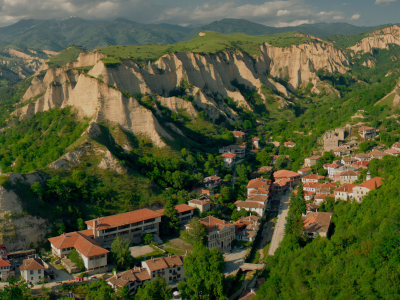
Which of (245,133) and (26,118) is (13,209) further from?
(245,133)

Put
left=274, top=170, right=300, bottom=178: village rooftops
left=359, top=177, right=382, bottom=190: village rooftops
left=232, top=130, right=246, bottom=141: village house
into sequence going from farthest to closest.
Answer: left=232, top=130, right=246, bottom=141: village house < left=274, top=170, right=300, bottom=178: village rooftops < left=359, top=177, right=382, bottom=190: village rooftops

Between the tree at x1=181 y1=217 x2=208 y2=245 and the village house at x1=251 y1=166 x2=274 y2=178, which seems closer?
the tree at x1=181 y1=217 x2=208 y2=245

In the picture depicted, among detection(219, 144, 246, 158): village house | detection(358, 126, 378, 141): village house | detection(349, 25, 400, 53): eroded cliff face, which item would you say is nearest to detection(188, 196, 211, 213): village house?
detection(219, 144, 246, 158): village house

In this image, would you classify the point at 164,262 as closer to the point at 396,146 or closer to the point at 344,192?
the point at 344,192

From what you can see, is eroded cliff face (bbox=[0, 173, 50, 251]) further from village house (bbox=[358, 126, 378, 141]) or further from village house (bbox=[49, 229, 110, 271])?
village house (bbox=[358, 126, 378, 141])

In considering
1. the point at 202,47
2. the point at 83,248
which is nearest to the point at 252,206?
the point at 83,248

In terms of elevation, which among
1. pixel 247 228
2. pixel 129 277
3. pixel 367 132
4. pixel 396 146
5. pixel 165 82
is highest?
pixel 165 82
